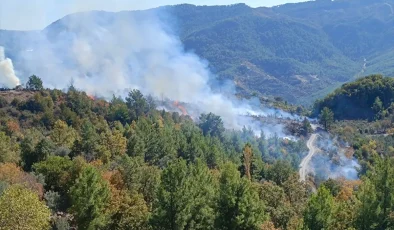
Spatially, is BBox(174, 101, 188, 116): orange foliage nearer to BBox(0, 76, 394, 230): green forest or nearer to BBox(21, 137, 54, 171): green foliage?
BBox(0, 76, 394, 230): green forest

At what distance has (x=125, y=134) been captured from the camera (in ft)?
306

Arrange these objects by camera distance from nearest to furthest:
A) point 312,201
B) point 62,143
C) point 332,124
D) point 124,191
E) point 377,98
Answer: point 312,201, point 124,191, point 62,143, point 332,124, point 377,98

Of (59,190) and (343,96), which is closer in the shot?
(59,190)

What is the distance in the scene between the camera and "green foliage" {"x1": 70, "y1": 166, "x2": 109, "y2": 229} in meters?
42.2

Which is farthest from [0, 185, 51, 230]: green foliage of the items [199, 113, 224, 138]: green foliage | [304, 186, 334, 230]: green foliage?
[199, 113, 224, 138]: green foliage

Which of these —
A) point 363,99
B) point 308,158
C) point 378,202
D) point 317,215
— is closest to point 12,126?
point 308,158

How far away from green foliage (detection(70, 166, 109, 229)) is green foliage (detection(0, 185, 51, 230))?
7864mm

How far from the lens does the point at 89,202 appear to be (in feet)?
139

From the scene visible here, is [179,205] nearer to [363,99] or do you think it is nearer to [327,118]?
[327,118]

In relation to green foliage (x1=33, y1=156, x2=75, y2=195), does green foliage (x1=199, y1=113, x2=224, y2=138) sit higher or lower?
lower

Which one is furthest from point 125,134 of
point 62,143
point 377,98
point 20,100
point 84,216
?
point 377,98

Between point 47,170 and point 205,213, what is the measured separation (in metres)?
21.3

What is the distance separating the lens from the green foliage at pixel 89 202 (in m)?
42.2

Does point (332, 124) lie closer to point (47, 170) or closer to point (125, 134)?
point (125, 134)
